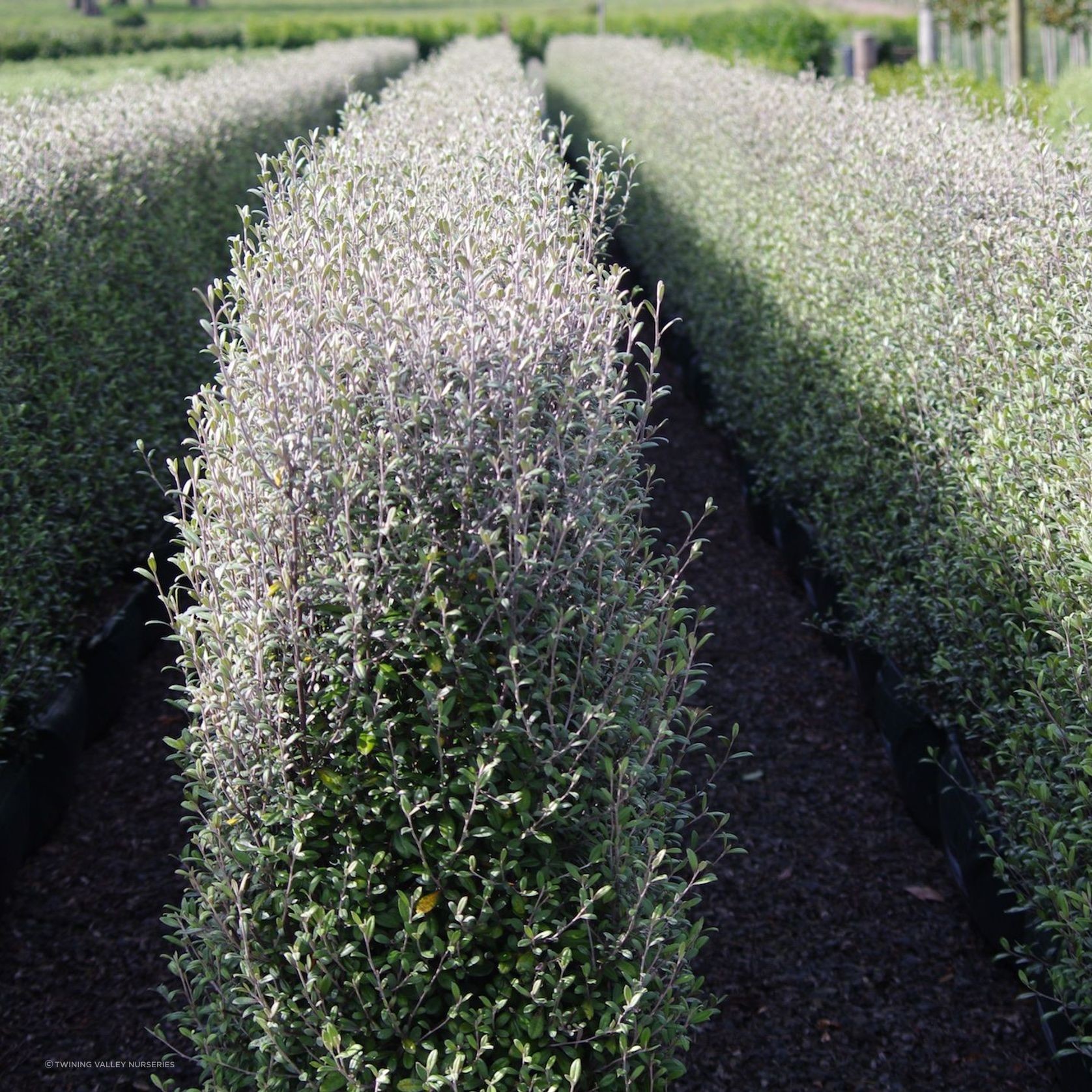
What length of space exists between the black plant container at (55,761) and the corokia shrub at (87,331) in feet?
0.39

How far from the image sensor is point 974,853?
410cm

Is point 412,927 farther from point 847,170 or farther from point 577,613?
point 847,170

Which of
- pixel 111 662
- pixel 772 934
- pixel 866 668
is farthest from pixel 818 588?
pixel 111 662

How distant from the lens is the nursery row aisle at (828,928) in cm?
360

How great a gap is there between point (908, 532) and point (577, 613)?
8.01 feet

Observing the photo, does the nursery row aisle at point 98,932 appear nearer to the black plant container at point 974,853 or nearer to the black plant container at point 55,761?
the black plant container at point 55,761

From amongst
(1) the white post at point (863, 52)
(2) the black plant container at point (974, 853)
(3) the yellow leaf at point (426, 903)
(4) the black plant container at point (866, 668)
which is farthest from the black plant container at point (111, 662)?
(1) the white post at point (863, 52)

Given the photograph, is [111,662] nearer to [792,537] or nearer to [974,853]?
[792,537]

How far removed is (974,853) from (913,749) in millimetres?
653

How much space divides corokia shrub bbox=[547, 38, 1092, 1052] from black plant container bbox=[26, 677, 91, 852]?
124 inches

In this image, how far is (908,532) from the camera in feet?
15.5

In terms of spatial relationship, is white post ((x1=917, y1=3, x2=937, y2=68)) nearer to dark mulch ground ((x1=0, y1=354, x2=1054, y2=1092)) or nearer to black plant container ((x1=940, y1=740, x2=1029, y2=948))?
dark mulch ground ((x1=0, y1=354, x2=1054, y2=1092))

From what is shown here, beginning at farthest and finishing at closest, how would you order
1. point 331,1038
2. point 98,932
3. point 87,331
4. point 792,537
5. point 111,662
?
point 792,537 < point 87,331 < point 111,662 < point 98,932 < point 331,1038

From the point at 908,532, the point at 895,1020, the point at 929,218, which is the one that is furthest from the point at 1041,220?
the point at 895,1020
